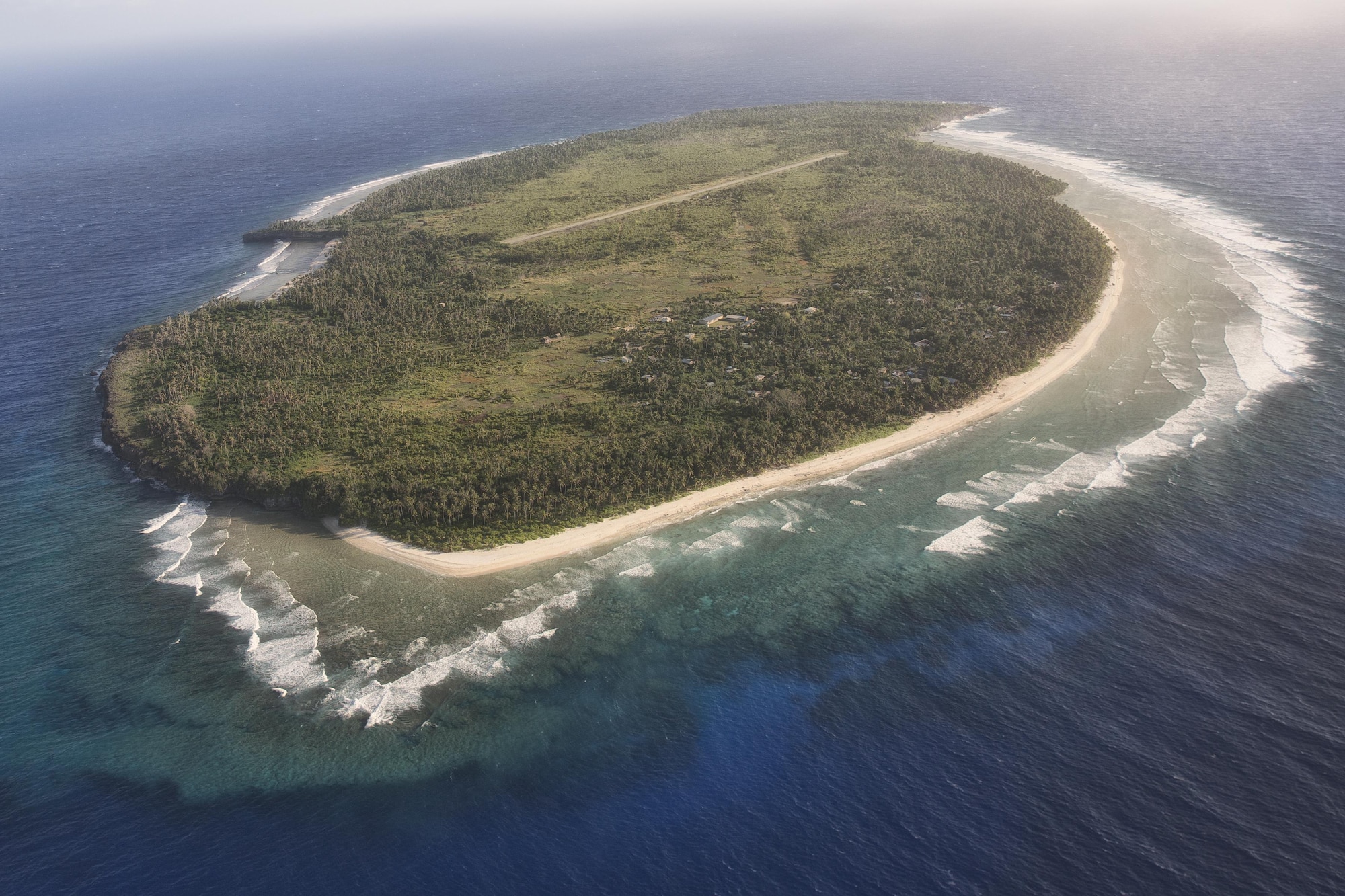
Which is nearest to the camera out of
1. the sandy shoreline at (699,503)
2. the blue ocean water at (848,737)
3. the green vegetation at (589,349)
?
the blue ocean water at (848,737)

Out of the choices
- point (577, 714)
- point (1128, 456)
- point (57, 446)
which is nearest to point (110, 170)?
point (57, 446)

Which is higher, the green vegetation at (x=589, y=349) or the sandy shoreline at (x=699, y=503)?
the green vegetation at (x=589, y=349)

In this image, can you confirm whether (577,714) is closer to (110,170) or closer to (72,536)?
(72,536)

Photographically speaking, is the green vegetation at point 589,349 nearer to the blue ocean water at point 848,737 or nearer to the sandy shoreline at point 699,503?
the sandy shoreline at point 699,503

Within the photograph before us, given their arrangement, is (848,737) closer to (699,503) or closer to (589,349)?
(699,503)

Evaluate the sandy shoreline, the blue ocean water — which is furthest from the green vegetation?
the blue ocean water

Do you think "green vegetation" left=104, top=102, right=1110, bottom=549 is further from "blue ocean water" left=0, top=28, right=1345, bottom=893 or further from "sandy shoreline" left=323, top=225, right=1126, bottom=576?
"blue ocean water" left=0, top=28, right=1345, bottom=893

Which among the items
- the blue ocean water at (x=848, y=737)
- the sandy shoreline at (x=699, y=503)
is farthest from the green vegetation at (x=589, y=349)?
the blue ocean water at (x=848, y=737)
